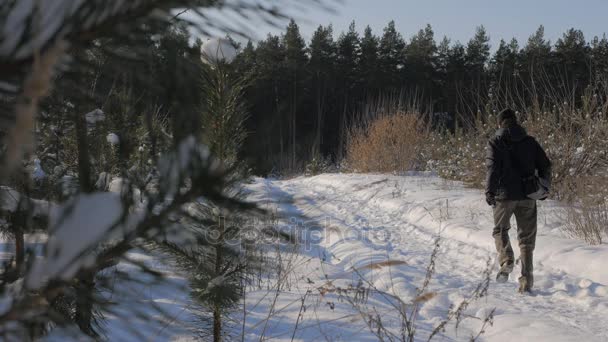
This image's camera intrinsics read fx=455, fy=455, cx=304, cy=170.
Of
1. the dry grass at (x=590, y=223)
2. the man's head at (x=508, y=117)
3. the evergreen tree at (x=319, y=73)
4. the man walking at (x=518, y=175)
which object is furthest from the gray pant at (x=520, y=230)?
the evergreen tree at (x=319, y=73)

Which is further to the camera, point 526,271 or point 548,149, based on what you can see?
point 548,149

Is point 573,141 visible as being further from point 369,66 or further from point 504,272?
point 369,66

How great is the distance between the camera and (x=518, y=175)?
14.8ft

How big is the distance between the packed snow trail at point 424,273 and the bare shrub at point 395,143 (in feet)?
13.8

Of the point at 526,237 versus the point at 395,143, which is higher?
the point at 395,143

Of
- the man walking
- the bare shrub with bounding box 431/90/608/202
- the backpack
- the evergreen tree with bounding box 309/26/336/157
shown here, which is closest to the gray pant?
the man walking

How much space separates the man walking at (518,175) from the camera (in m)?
4.47

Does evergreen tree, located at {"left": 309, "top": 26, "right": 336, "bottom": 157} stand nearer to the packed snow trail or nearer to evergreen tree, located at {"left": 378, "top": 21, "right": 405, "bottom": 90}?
the packed snow trail

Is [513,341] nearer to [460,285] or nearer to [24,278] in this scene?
[460,285]

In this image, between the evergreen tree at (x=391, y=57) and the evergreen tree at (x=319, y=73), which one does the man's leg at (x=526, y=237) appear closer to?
the evergreen tree at (x=319, y=73)

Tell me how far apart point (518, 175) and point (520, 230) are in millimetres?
563

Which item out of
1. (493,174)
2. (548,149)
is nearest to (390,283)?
(493,174)

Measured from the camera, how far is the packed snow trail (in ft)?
10.7

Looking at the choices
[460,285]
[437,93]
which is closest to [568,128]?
[460,285]
